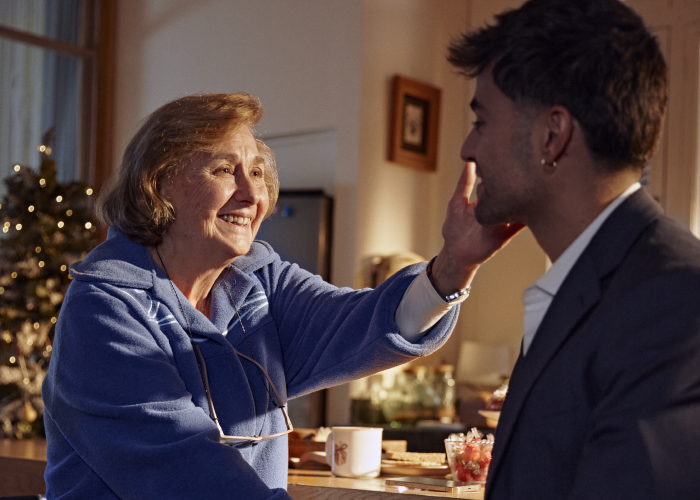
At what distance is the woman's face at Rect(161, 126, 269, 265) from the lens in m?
1.62

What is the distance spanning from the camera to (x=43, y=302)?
458 centimetres

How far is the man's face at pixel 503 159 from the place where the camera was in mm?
1073

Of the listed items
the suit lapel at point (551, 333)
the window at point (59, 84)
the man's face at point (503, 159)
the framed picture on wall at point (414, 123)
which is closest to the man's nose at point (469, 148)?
the man's face at point (503, 159)

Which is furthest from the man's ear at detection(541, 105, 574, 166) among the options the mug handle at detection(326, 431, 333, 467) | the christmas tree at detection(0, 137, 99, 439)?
the christmas tree at detection(0, 137, 99, 439)

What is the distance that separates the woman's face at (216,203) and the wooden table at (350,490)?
0.51 metres

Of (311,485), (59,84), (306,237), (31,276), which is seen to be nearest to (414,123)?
(306,237)

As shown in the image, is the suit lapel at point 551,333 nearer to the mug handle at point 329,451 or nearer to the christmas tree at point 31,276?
the mug handle at point 329,451

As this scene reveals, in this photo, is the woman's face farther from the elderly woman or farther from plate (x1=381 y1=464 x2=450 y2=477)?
plate (x1=381 y1=464 x2=450 y2=477)

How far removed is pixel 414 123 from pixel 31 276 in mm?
2935

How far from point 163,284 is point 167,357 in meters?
0.16

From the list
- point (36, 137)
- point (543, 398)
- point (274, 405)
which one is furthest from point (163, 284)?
point (36, 137)

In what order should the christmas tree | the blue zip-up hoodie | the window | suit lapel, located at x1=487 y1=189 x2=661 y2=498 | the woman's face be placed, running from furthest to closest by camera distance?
the window, the christmas tree, the woman's face, the blue zip-up hoodie, suit lapel, located at x1=487 y1=189 x2=661 y2=498

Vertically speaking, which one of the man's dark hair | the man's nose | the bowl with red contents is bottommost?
the bowl with red contents

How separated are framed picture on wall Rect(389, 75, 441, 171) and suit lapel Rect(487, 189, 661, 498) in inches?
192
